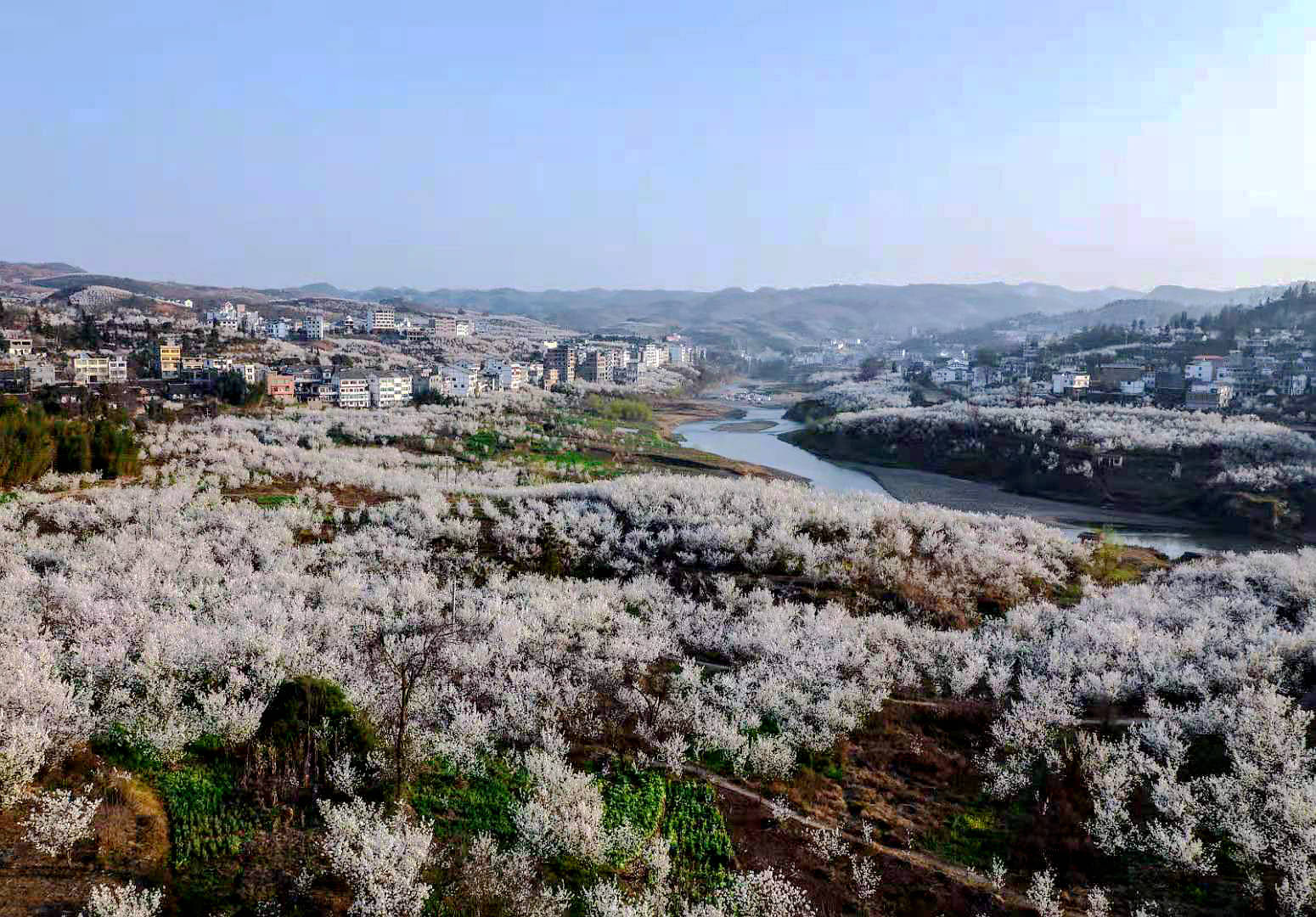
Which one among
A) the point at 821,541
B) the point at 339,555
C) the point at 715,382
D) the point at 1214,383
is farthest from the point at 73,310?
the point at 1214,383

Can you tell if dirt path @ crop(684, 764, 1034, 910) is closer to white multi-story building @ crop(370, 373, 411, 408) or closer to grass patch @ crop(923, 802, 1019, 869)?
grass patch @ crop(923, 802, 1019, 869)

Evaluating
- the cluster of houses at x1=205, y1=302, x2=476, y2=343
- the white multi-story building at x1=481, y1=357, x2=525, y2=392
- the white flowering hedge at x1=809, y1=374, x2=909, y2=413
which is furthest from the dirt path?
the cluster of houses at x1=205, y1=302, x2=476, y2=343

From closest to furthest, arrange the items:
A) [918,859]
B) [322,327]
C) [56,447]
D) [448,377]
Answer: [918,859]
[56,447]
[448,377]
[322,327]

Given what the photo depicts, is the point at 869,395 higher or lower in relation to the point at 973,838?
higher

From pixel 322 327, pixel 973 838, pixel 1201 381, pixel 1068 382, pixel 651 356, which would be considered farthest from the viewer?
pixel 651 356

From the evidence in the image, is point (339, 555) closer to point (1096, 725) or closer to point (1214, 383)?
point (1096, 725)

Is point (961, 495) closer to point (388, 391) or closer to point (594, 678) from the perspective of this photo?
point (594, 678)

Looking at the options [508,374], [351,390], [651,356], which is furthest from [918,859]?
[651,356]
